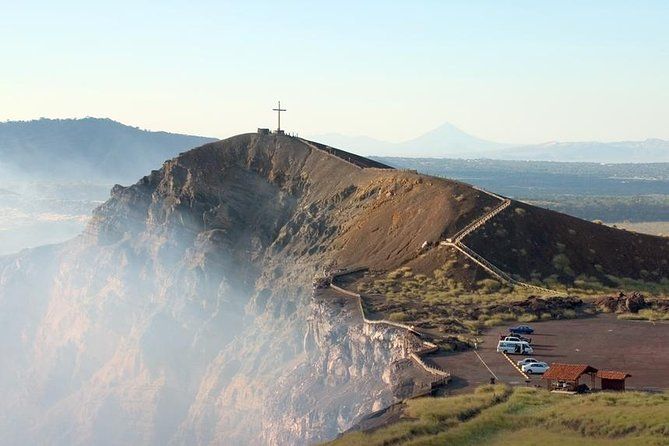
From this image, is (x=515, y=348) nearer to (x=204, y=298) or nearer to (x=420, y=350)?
(x=420, y=350)

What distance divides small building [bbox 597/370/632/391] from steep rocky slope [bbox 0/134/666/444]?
59.4 ft

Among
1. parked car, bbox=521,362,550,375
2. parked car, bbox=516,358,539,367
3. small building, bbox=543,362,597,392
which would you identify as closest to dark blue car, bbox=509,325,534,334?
parked car, bbox=516,358,539,367

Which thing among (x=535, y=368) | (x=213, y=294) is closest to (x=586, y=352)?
(x=535, y=368)

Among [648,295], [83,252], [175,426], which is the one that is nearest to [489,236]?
[648,295]

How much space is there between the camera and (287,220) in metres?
89.8

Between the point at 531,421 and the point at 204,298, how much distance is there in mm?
55278

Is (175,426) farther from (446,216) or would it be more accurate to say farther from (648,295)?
(648,295)

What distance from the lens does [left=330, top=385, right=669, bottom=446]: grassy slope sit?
3450 centimetres

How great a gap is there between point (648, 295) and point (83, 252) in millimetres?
60759

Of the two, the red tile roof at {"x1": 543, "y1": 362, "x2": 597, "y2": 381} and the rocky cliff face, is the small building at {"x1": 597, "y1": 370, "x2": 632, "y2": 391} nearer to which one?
the red tile roof at {"x1": 543, "y1": 362, "x2": 597, "y2": 381}

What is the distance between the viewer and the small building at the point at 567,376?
135 feet

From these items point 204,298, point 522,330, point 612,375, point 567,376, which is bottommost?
point 204,298

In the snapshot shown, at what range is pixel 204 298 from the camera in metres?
88.6

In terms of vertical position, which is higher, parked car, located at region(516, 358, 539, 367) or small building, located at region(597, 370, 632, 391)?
small building, located at region(597, 370, 632, 391)
